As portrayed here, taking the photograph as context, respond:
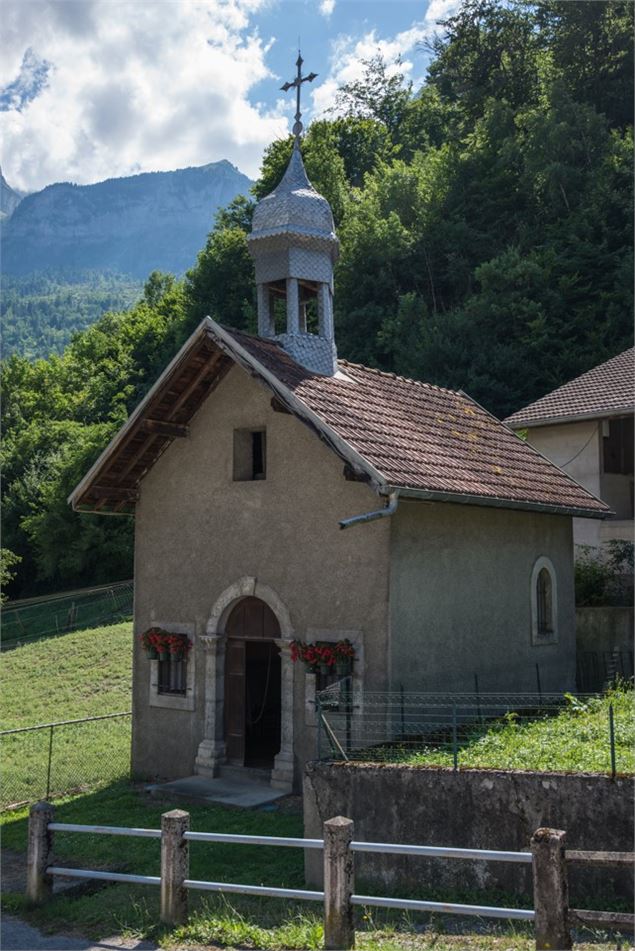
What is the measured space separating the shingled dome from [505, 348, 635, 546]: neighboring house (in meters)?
9.26

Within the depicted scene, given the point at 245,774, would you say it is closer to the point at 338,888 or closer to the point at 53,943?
the point at 53,943

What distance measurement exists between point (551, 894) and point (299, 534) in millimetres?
7705

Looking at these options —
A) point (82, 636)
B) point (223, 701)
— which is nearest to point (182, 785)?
point (223, 701)

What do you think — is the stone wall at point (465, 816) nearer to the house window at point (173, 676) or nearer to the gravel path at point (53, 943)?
the gravel path at point (53, 943)

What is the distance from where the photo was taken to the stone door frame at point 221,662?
14711 mm

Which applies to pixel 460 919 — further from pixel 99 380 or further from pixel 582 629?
pixel 99 380

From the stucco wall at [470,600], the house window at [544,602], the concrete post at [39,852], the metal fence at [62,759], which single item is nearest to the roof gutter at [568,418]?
the stucco wall at [470,600]

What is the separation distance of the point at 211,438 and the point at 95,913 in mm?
7963

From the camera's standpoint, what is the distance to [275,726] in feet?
58.2

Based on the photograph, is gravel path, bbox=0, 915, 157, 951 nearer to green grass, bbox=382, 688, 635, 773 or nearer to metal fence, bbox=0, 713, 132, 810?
green grass, bbox=382, 688, 635, 773

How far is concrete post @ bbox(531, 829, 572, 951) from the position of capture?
25.2 feet

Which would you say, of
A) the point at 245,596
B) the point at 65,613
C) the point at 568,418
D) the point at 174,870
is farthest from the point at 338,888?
the point at 65,613

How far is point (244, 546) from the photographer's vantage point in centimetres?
1542

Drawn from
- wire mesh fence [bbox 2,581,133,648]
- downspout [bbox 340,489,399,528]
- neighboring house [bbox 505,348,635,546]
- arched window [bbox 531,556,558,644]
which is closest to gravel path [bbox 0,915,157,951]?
downspout [bbox 340,489,399,528]
